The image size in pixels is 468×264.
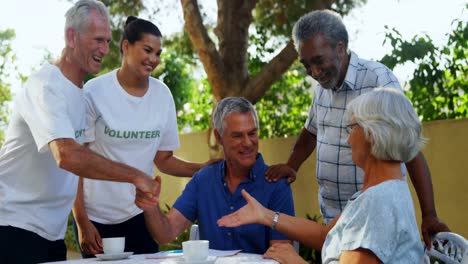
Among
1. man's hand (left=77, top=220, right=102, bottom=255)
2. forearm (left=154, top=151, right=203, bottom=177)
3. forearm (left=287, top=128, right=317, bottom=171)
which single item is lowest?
man's hand (left=77, top=220, right=102, bottom=255)

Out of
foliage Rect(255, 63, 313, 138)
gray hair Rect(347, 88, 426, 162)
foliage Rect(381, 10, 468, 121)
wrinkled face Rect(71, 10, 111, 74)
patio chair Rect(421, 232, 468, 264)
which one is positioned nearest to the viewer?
gray hair Rect(347, 88, 426, 162)

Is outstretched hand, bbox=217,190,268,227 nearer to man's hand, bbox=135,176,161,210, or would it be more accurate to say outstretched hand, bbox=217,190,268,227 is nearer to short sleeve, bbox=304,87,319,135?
man's hand, bbox=135,176,161,210

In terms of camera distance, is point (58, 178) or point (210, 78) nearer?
point (58, 178)

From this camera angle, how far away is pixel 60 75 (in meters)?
3.18

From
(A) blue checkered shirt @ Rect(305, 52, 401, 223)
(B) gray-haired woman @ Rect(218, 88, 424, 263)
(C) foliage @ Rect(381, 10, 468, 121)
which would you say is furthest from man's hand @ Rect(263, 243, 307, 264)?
(C) foliage @ Rect(381, 10, 468, 121)

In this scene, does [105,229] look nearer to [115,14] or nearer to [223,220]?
[223,220]

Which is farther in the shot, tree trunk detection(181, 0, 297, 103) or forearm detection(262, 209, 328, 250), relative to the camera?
tree trunk detection(181, 0, 297, 103)

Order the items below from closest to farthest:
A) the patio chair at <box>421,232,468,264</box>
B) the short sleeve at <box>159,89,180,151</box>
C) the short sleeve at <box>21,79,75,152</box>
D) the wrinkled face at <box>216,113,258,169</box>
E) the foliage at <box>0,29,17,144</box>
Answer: the patio chair at <box>421,232,468,264</box>
the short sleeve at <box>21,79,75,152</box>
the wrinkled face at <box>216,113,258,169</box>
the short sleeve at <box>159,89,180,151</box>
the foliage at <box>0,29,17,144</box>

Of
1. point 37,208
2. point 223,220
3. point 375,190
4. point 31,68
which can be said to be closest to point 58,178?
point 37,208

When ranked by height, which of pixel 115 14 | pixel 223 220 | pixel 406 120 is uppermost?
pixel 115 14

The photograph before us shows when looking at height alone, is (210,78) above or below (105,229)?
above

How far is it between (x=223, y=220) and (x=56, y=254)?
81 centimetres

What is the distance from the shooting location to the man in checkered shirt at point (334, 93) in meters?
3.49

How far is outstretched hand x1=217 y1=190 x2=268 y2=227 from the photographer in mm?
2986
